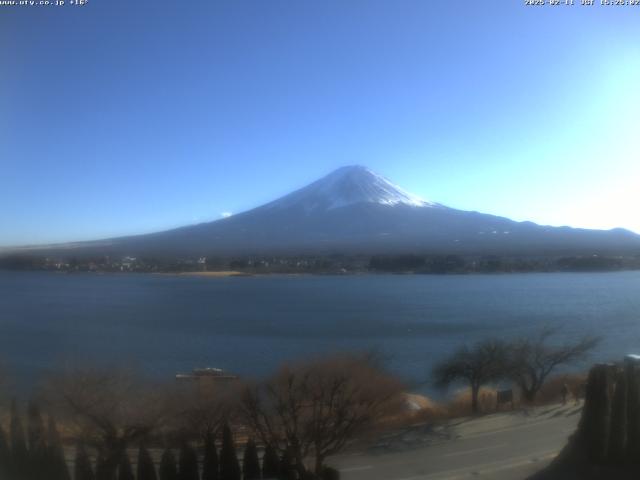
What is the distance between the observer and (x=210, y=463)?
374cm

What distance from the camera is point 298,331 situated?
433 inches

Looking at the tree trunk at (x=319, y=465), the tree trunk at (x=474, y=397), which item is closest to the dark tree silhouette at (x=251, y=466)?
the tree trunk at (x=319, y=465)

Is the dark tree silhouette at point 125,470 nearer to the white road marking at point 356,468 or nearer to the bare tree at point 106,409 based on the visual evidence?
the bare tree at point 106,409

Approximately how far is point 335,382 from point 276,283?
58.4ft

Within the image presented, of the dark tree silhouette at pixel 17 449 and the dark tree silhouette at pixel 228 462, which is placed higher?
the dark tree silhouette at pixel 17 449

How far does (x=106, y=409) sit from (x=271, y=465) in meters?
1.32

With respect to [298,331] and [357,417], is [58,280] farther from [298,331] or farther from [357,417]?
[357,417]

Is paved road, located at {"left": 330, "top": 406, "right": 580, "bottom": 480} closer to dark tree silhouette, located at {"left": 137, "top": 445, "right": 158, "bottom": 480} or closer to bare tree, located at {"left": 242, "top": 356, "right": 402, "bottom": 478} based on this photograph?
bare tree, located at {"left": 242, "top": 356, "right": 402, "bottom": 478}

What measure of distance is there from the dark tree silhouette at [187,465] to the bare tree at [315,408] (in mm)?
605

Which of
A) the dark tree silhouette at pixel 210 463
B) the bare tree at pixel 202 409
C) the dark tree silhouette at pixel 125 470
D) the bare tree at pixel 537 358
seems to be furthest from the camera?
the bare tree at pixel 537 358

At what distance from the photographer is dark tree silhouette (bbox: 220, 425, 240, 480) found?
376 cm

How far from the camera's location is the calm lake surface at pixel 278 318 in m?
8.14

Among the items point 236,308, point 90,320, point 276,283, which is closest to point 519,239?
point 276,283

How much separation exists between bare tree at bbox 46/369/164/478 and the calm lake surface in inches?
39.1
